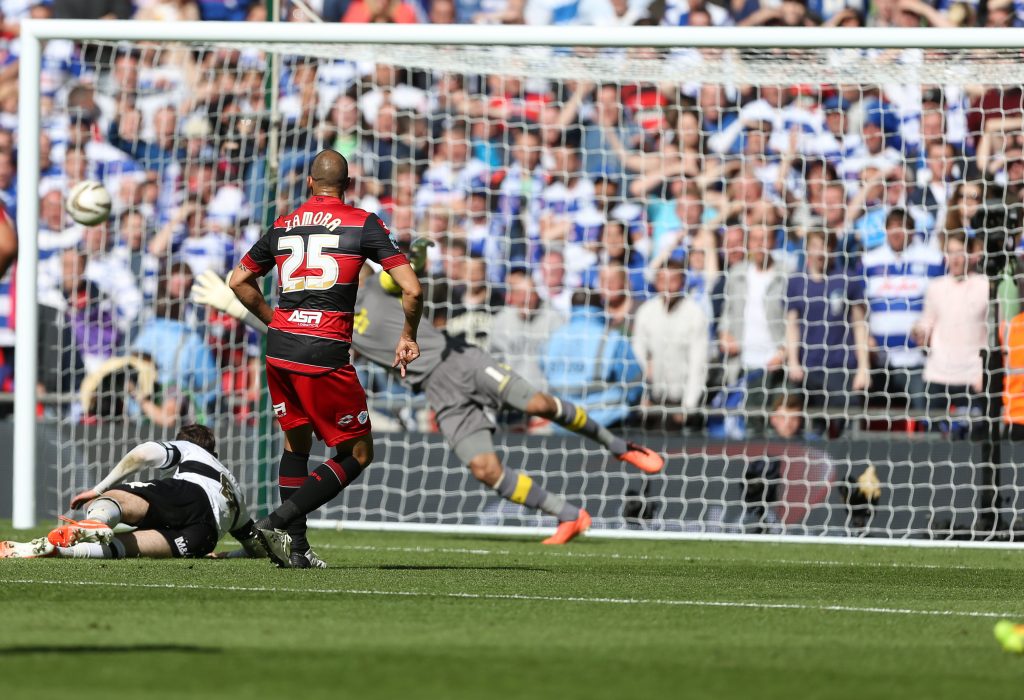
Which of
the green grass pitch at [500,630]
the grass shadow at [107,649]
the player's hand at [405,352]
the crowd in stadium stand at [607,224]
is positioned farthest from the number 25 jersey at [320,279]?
the crowd in stadium stand at [607,224]

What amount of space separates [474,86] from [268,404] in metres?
3.93

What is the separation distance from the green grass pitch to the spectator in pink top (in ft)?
9.04

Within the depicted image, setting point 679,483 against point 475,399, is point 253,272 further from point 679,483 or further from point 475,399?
point 679,483

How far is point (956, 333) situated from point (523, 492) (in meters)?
3.59

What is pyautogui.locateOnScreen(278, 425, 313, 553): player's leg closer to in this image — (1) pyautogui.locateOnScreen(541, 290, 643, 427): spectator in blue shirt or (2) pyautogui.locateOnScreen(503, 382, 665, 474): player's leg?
(2) pyautogui.locateOnScreen(503, 382, 665, 474): player's leg

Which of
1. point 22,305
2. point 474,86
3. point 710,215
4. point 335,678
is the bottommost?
point 335,678

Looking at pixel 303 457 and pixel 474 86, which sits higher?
pixel 474 86

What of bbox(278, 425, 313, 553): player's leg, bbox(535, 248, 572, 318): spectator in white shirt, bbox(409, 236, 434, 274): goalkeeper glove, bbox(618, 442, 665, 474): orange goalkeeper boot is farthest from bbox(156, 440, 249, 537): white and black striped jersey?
bbox(535, 248, 572, 318): spectator in white shirt

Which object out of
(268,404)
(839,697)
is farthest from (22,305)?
(839,697)

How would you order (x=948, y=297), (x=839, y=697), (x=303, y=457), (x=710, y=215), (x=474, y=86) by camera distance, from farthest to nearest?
(x=474, y=86) < (x=710, y=215) < (x=948, y=297) < (x=303, y=457) < (x=839, y=697)

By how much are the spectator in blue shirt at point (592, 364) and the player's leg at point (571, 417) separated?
1549 millimetres

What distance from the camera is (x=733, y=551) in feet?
33.2

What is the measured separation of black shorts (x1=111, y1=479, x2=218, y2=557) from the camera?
8.31 metres

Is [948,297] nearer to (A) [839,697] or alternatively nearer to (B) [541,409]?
(B) [541,409]
